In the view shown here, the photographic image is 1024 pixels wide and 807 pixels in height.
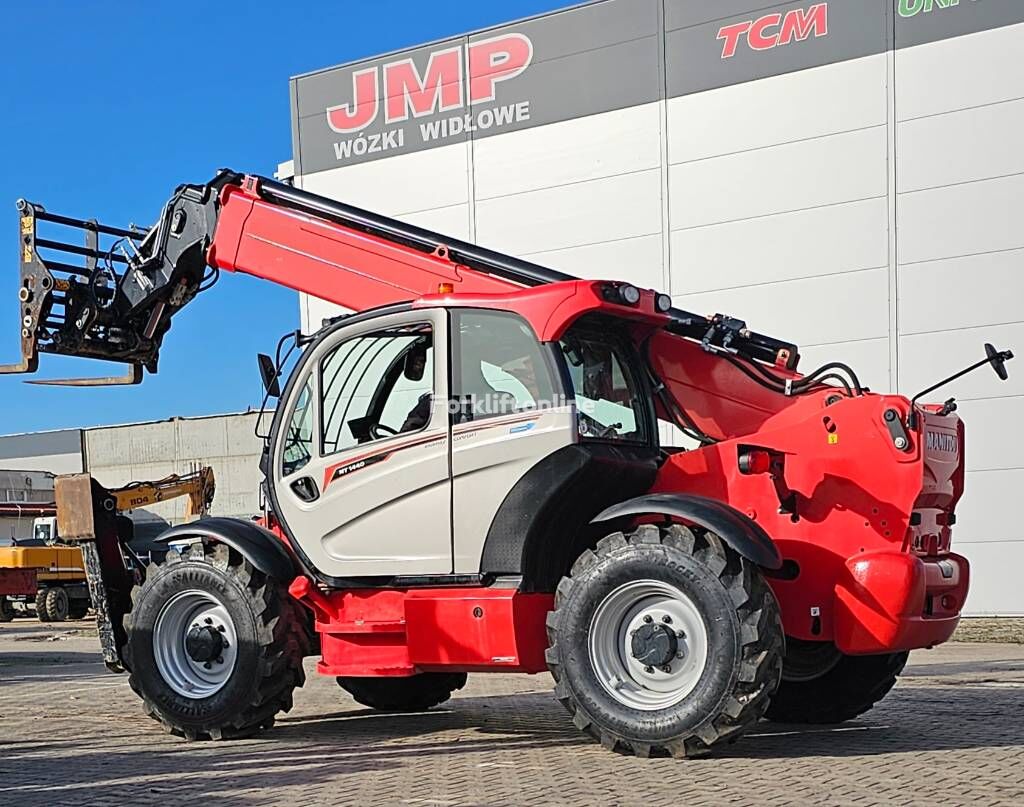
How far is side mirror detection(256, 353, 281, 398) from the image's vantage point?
9.56 metres

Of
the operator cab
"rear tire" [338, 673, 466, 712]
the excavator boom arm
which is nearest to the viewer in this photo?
the operator cab

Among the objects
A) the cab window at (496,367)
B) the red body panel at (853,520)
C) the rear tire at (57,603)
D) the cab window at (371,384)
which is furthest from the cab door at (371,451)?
the rear tire at (57,603)

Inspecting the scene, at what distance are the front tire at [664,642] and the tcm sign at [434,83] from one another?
20455 mm

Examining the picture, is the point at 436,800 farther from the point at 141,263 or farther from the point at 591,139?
the point at 591,139

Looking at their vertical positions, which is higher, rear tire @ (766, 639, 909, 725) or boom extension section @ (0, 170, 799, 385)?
boom extension section @ (0, 170, 799, 385)

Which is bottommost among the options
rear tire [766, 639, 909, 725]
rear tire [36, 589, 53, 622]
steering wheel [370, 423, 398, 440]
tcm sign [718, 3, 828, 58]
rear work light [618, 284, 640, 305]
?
rear tire [36, 589, 53, 622]

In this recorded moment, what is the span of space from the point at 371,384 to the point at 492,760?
269 cm

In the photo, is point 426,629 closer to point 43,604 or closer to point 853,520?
point 853,520

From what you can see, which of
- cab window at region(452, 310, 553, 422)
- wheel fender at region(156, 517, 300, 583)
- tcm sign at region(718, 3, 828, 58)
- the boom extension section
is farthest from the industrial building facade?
→ wheel fender at region(156, 517, 300, 583)

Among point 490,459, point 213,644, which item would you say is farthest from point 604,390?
point 213,644

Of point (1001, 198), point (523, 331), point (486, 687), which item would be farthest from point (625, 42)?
point (523, 331)

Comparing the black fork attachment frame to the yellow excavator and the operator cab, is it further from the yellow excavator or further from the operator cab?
the yellow excavator

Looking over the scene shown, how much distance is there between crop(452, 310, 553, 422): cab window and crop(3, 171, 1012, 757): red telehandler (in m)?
0.02

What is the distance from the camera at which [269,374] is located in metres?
9.58
